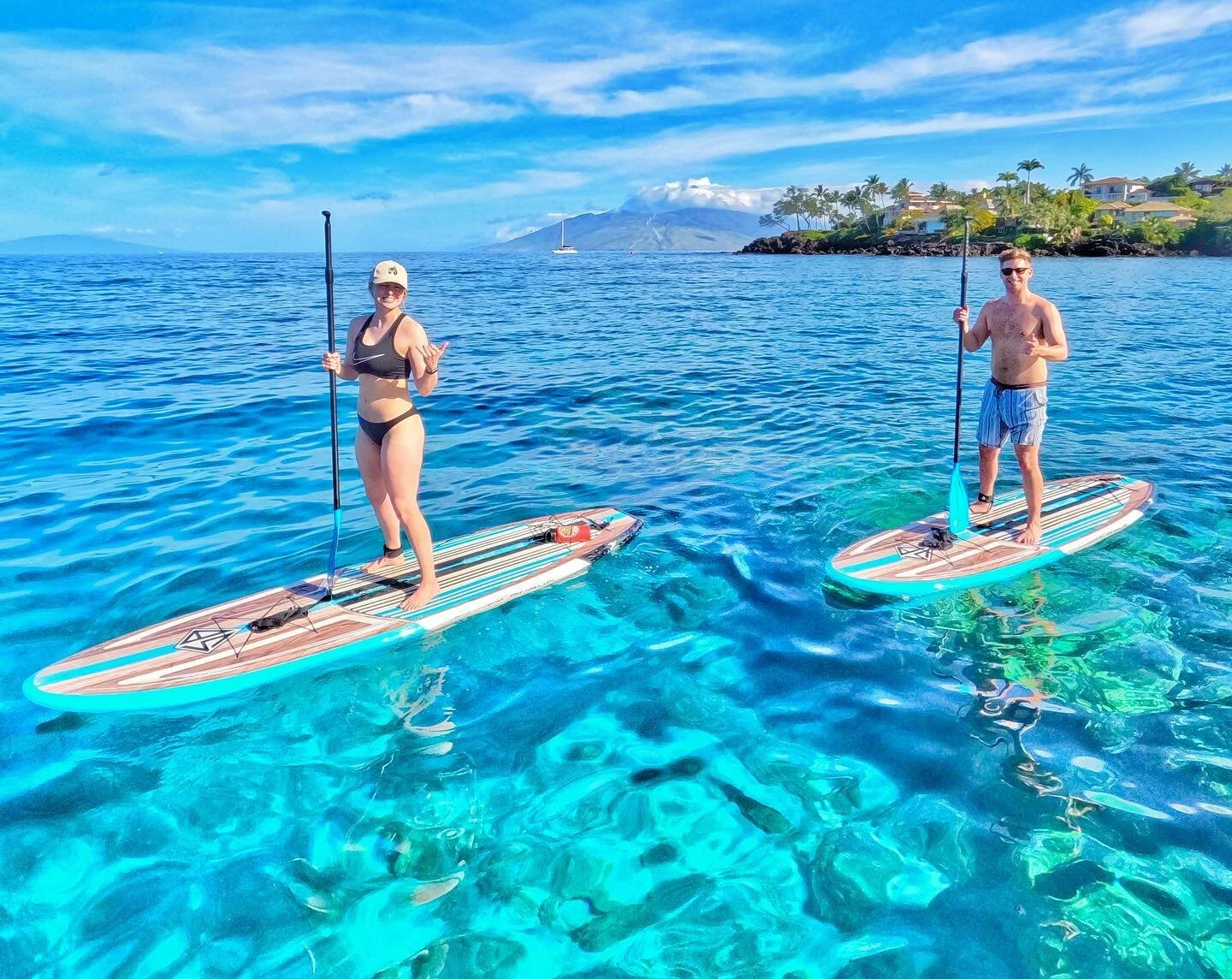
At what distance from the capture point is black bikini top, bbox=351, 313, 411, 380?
22.4ft

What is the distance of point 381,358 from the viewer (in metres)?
6.86

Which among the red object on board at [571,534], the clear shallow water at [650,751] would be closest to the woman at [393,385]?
the clear shallow water at [650,751]

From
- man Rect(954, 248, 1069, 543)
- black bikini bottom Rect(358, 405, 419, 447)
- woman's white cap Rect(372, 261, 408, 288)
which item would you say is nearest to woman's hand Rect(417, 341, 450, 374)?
black bikini bottom Rect(358, 405, 419, 447)

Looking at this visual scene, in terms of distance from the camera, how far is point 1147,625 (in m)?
7.25

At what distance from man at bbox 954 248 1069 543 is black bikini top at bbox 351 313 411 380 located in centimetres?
562

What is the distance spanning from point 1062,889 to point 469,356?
72.3 ft

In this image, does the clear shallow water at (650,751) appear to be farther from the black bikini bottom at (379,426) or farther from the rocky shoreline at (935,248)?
the rocky shoreline at (935,248)

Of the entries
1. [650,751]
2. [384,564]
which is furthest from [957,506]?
[384,564]

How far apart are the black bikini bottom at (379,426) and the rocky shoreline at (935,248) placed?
203ft

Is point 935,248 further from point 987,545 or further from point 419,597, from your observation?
point 419,597

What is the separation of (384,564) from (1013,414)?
678cm

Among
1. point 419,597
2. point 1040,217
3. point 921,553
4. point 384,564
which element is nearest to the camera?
point 419,597

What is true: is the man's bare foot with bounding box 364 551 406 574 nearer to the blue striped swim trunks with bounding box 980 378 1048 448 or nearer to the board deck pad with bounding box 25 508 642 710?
the board deck pad with bounding box 25 508 642 710

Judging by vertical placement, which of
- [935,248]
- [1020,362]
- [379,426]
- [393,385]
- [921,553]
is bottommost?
[921,553]
